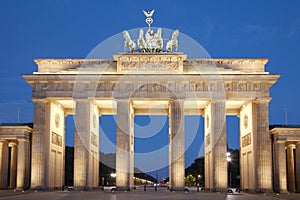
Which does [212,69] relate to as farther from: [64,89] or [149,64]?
[64,89]

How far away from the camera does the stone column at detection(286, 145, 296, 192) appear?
2478 inches

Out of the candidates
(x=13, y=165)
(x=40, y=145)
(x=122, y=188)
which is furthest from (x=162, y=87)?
(x=13, y=165)

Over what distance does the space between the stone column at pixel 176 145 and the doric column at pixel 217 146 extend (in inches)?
145

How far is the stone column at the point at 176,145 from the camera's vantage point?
191 ft

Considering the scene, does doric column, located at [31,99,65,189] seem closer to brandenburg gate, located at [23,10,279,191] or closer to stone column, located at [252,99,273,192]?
brandenburg gate, located at [23,10,279,191]

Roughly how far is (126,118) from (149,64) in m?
7.18

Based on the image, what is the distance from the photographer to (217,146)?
193ft

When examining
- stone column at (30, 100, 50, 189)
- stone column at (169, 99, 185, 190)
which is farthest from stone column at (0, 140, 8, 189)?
stone column at (169, 99, 185, 190)

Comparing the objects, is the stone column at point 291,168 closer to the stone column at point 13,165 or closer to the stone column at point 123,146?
the stone column at point 123,146

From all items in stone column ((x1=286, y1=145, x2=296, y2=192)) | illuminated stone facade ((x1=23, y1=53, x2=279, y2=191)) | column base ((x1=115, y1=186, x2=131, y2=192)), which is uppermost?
illuminated stone facade ((x1=23, y1=53, x2=279, y2=191))

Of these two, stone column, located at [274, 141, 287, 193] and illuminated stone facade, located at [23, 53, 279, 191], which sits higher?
illuminated stone facade, located at [23, 53, 279, 191]

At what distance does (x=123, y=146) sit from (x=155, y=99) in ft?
22.4

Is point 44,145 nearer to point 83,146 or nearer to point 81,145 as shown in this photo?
point 81,145

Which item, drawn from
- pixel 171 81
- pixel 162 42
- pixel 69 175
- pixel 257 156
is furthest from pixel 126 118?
pixel 69 175
